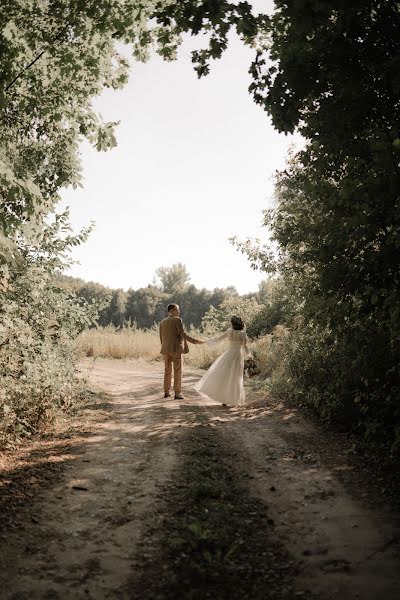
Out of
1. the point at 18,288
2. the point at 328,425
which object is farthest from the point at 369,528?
the point at 18,288

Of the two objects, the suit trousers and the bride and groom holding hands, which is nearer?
the bride and groom holding hands

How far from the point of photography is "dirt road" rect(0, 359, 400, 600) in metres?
2.92

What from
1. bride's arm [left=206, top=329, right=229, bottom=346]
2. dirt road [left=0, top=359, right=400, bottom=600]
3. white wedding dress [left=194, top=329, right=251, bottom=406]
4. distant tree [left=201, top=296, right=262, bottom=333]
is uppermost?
distant tree [left=201, top=296, right=262, bottom=333]

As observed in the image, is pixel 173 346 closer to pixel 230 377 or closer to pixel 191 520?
pixel 230 377

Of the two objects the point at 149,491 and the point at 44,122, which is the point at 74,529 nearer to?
the point at 149,491

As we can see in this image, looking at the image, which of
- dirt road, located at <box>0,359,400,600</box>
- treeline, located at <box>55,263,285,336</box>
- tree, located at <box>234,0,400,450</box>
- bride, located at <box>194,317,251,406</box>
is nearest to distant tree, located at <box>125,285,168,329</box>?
treeline, located at <box>55,263,285,336</box>

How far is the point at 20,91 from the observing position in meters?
6.45

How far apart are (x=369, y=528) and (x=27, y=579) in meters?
2.83

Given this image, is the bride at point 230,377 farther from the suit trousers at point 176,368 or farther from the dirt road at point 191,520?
the dirt road at point 191,520

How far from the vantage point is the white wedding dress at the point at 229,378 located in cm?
965

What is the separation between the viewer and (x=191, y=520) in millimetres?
3740

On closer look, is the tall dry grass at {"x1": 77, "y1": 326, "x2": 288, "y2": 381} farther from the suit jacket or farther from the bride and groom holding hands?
the suit jacket

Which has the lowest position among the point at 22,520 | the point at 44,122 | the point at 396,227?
the point at 22,520

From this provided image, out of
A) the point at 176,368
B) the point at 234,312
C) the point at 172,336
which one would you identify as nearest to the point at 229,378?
the point at 176,368
